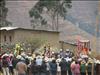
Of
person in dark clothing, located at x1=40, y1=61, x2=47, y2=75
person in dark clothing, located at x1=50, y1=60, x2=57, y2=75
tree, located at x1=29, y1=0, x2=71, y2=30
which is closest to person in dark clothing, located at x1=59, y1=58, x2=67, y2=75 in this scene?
person in dark clothing, located at x1=50, y1=60, x2=57, y2=75

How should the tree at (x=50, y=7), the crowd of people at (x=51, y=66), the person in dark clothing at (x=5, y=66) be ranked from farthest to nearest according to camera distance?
1. the tree at (x=50, y=7)
2. the person in dark clothing at (x=5, y=66)
3. the crowd of people at (x=51, y=66)

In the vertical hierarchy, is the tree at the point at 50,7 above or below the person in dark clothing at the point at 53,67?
above

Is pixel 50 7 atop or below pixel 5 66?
atop

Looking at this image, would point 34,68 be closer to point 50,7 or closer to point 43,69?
point 43,69

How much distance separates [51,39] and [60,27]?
6588 cm

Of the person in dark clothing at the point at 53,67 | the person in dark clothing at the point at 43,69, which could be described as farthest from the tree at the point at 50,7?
the person in dark clothing at the point at 43,69

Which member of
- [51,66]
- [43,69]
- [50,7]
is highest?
[50,7]

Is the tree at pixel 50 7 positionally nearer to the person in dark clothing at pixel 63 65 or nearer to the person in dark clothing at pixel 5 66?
the person in dark clothing at pixel 63 65

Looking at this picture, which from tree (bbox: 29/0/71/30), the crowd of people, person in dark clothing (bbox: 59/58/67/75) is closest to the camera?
the crowd of people

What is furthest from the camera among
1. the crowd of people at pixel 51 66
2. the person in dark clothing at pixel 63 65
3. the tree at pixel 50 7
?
the tree at pixel 50 7

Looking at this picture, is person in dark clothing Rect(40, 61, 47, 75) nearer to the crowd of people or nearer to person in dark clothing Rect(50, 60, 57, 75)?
the crowd of people

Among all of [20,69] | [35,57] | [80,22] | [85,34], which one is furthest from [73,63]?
[80,22]

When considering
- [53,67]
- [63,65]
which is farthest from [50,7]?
[53,67]

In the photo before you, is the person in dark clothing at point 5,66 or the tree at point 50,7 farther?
the tree at point 50,7
